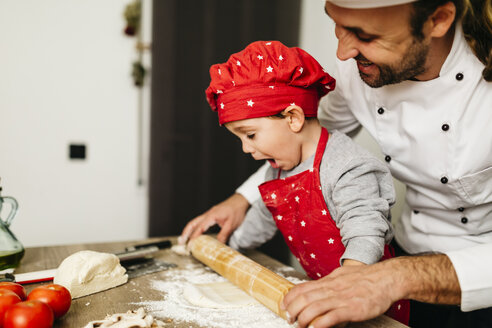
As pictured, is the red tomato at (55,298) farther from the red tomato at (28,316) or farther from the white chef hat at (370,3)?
the white chef hat at (370,3)

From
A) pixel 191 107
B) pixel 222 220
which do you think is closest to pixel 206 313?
pixel 222 220

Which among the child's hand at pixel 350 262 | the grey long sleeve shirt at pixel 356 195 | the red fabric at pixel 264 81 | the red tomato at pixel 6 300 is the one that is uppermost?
the red fabric at pixel 264 81

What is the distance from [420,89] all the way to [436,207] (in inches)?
13.2

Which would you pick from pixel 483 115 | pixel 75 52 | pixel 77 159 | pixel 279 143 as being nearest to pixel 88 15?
pixel 75 52

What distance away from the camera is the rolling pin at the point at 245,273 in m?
0.79

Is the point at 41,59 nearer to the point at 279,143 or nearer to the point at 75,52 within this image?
the point at 75,52

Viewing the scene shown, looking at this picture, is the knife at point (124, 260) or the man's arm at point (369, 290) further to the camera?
the knife at point (124, 260)

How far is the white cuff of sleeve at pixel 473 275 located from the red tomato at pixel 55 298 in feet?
2.38

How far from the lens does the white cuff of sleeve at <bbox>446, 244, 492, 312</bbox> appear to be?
740 millimetres

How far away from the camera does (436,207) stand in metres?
1.10

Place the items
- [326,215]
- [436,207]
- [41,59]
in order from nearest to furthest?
[326,215] → [436,207] → [41,59]

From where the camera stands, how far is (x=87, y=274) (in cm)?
87

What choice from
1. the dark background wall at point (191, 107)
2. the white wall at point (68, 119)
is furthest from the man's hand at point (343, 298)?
the white wall at point (68, 119)

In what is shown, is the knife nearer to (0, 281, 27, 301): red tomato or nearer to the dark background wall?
(0, 281, 27, 301): red tomato
